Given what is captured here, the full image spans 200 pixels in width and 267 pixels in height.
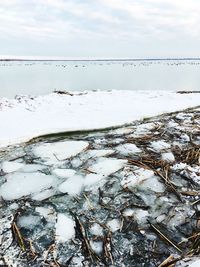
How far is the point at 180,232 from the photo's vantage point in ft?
9.22

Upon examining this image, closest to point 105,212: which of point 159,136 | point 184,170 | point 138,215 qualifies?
point 138,215

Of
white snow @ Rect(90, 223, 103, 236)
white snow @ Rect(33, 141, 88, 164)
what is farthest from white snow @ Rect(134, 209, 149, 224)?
white snow @ Rect(33, 141, 88, 164)

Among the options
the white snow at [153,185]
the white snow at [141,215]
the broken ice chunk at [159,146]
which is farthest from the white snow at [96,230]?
the broken ice chunk at [159,146]

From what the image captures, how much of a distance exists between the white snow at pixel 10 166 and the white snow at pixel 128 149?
4.02ft

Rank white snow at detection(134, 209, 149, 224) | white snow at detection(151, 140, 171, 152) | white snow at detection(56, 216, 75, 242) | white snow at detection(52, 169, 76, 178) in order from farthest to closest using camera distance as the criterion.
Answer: white snow at detection(151, 140, 171, 152) < white snow at detection(52, 169, 76, 178) < white snow at detection(134, 209, 149, 224) < white snow at detection(56, 216, 75, 242)

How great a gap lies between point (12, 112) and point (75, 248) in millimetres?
5037

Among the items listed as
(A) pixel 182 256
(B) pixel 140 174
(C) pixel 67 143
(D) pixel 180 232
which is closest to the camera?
(A) pixel 182 256

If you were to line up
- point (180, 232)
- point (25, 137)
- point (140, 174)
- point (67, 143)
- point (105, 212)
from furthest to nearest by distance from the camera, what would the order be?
point (25, 137) → point (67, 143) → point (140, 174) → point (105, 212) → point (180, 232)

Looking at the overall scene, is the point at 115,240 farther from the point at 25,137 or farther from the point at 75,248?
the point at 25,137

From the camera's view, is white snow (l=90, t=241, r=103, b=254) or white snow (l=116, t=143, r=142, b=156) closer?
white snow (l=90, t=241, r=103, b=254)

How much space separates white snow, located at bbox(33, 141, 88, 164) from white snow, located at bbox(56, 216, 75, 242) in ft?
3.92

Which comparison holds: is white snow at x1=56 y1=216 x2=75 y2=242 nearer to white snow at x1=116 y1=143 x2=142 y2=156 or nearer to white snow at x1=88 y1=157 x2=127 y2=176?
white snow at x1=88 y1=157 x2=127 y2=176

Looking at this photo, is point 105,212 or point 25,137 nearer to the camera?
point 105,212

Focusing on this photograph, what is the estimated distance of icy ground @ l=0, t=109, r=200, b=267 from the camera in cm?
256
